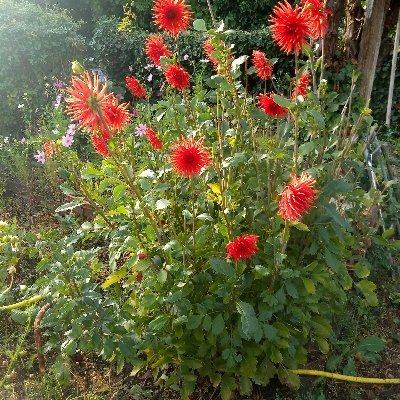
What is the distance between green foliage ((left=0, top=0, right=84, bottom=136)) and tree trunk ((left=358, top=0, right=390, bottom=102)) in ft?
11.8

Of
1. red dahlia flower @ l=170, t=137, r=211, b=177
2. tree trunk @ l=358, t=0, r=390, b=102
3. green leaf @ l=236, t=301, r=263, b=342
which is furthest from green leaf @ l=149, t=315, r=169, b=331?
tree trunk @ l=358, t=0, r=390, b=102

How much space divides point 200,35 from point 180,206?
5.26m

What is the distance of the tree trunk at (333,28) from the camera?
354 centimetres

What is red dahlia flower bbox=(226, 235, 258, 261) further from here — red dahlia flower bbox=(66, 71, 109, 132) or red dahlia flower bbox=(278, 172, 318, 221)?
red dahlia flower bbox=(66, 71, 109, 132)

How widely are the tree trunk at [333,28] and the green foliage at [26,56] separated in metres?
3.32

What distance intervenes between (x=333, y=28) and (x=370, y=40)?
0.30m

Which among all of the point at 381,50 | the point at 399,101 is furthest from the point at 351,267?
the point at 399,101

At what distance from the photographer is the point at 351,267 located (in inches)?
90.1

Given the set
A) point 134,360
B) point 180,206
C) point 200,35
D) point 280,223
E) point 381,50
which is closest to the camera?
point 280,223

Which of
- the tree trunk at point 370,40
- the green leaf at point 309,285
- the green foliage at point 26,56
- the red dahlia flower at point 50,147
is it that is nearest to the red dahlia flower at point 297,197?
the green leaf at point 309,285

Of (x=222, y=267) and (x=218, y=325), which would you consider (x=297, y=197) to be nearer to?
(x=222, y=267)

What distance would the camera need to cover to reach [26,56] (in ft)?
19.4

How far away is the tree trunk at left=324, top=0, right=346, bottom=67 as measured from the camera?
354cm

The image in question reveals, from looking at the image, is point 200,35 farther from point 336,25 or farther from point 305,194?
point 305,194
